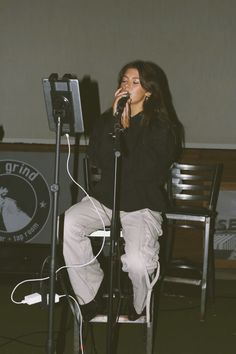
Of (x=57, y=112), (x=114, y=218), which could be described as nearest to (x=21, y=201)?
(x=57, y=112)

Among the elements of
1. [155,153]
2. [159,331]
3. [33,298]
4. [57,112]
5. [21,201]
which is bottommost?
[159,331]

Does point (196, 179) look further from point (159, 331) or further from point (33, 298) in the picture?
point (33, 298)

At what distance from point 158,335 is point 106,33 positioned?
98.4 inches

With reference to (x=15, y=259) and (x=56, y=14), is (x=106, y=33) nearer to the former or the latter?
(x=56, y=14)

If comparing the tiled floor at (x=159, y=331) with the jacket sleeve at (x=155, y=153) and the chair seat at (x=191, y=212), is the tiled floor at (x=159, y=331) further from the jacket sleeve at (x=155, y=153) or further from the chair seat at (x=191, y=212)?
the jacket sleeve at (x=155, y=153)

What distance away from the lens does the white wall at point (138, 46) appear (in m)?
4.61

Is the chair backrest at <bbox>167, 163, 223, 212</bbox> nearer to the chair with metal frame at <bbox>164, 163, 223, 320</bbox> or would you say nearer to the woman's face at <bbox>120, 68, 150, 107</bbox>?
the chair with metal frame at <bbox>164, 163, 223, 320</bbox>

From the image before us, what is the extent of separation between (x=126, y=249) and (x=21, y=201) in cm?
194

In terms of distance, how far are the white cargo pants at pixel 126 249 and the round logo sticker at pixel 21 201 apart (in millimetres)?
1663

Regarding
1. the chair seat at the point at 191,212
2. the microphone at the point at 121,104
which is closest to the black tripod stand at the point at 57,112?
the microphone at the point at 121,104

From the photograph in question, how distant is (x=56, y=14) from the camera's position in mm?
4672

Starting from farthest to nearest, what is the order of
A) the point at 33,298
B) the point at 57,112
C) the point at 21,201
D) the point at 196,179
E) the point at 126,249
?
1. the point at 21,201
2. the point at 196,179
3. the point at 126,249
4. the point at 33,298
5. the point at 57,112

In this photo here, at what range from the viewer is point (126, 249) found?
2.79m

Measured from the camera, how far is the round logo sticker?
14.9 feet
